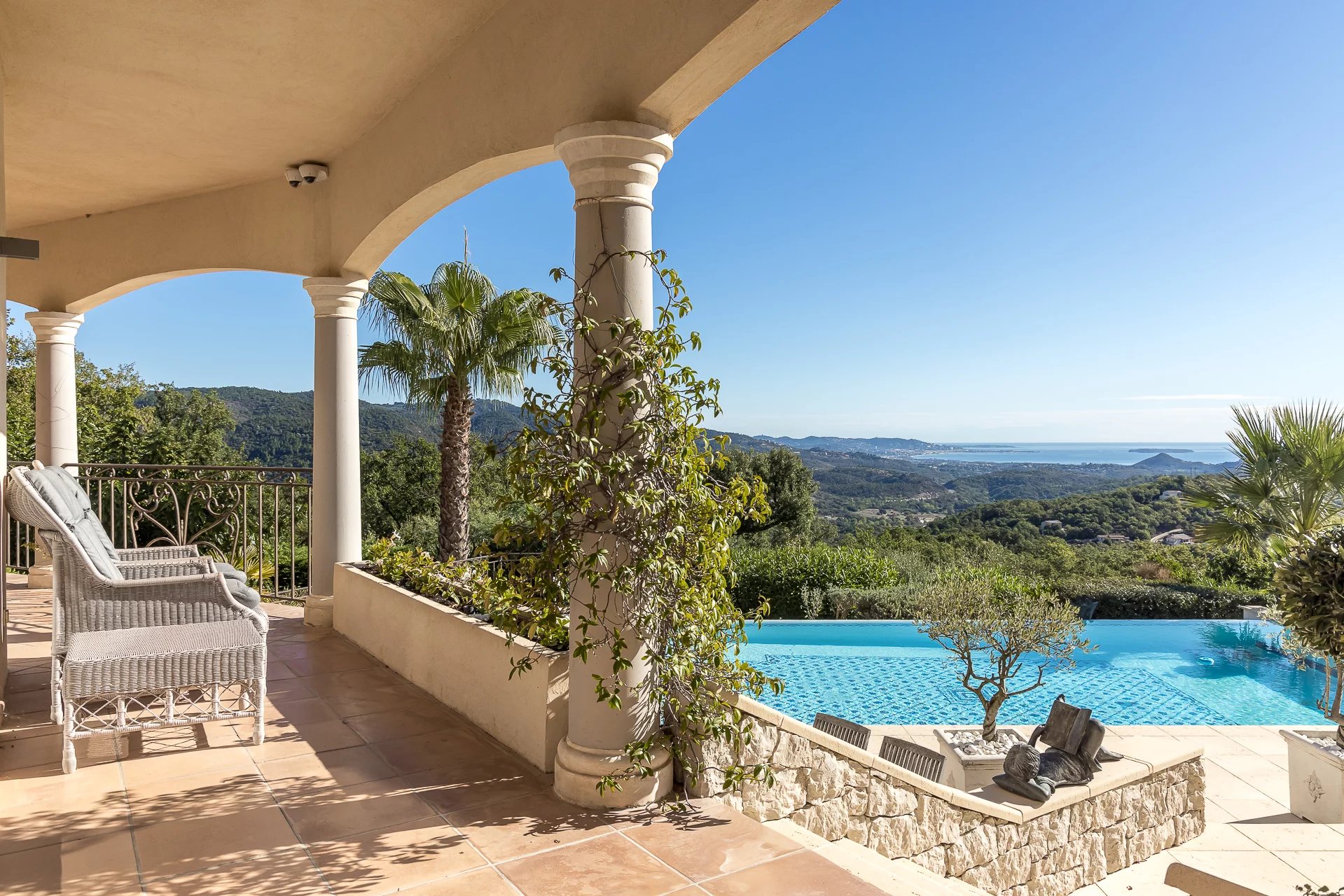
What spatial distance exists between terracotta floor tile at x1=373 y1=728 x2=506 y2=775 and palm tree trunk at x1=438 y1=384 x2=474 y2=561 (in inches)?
294

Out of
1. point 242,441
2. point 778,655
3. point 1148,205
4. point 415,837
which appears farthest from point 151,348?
point 1148,205

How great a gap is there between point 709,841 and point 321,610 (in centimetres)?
373

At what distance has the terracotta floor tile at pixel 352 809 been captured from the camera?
8.35 ft

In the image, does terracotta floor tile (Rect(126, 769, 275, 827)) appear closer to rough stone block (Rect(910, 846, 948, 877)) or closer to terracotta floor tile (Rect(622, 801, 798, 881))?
terracotta floor tile (Rect(622, 801, 798, 881))

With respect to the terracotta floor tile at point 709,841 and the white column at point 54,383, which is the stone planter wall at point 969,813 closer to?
the terracotta floor tile at point 709,841

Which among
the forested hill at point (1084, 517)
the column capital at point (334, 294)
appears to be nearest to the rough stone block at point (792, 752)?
the column capital at point (334, 294)

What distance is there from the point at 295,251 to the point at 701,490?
13.1 ft

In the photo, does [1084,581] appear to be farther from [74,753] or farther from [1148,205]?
[1148,205]

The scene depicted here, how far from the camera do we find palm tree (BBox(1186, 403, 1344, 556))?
437 inches

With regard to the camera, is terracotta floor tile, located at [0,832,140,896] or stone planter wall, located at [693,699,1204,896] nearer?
terracotta floor tile, located at [0,832,140,896]

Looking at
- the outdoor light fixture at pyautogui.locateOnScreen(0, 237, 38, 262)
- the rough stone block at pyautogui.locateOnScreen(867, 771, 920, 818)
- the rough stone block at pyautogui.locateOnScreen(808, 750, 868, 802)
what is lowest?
the rough stone block at pyautogui.locateOnScreen(867, 771, 920, 818)

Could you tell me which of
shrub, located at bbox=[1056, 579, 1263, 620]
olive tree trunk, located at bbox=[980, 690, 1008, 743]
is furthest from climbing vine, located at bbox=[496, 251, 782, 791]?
shrub, located at bbox=[1056, 579, 1263, 620]

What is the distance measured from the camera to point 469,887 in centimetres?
218

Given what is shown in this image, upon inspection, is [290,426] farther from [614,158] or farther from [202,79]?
[614,158]
